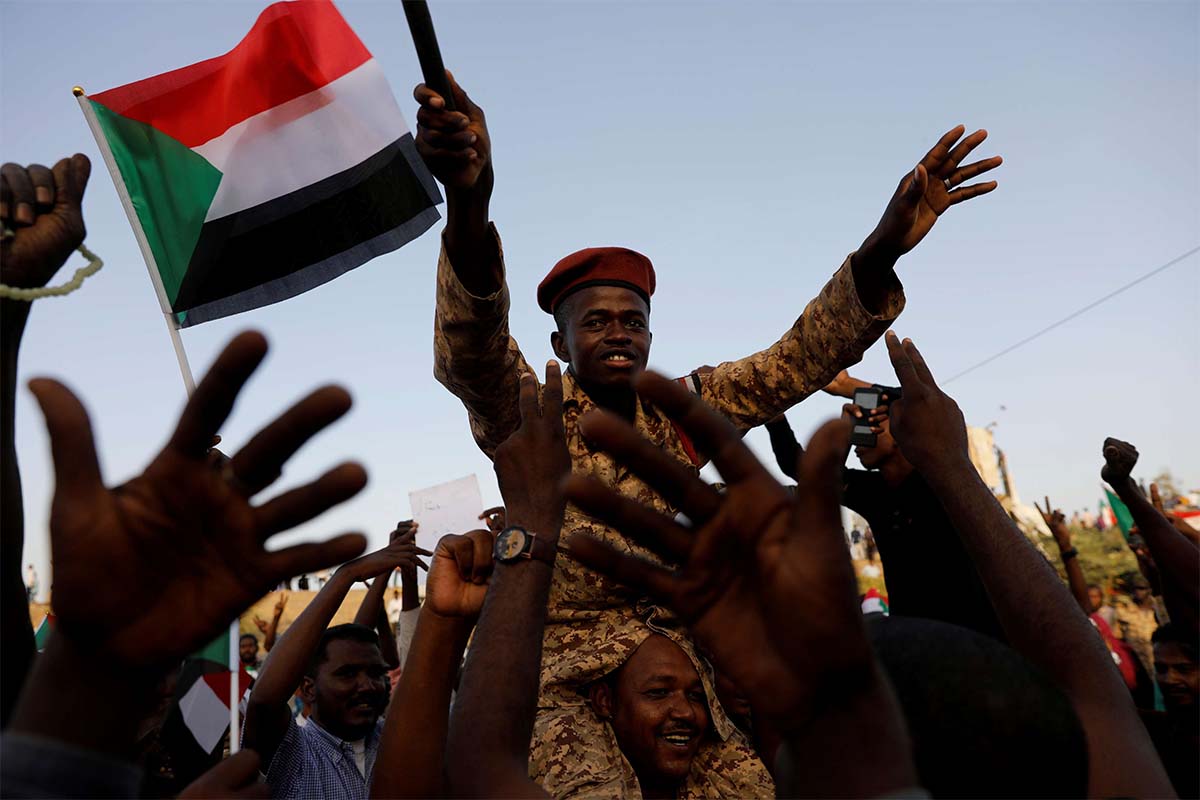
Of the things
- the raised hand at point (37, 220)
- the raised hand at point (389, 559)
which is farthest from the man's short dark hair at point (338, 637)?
the raised hand at point (37, 220)

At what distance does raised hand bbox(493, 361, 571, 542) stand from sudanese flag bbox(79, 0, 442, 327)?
2439 mm

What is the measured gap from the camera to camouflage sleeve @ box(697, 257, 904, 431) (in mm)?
3539

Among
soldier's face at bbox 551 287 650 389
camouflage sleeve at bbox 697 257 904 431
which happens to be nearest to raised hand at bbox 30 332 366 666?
soldier's face at bbox 551 287 650 389

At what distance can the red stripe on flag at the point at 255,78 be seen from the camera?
459 cm

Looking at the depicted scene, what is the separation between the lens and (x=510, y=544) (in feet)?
6.43

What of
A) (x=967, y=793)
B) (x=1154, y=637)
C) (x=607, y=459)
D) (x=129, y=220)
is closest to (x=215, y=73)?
(x=129, y=220)

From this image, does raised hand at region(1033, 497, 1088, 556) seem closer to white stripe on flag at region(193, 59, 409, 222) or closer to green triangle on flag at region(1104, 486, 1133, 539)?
green triangle on flag at region(1104, 486, 1133, 539)

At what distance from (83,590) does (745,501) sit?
0.90 meters

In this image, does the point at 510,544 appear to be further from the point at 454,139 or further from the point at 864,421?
the point at 864,421

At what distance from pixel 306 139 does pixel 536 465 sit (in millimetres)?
3070

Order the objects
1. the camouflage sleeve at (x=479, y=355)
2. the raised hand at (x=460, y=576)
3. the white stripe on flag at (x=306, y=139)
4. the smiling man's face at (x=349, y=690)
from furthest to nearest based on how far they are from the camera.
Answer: the smiling man's face at (x=349, y=690)
the white stripe on flag at (x=306, y=139)
the camouflage sleeve at (x=479, y=355)
the raised hand at (x=460, y=576)

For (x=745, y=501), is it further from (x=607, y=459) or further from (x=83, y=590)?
→ (x=607, y=459)

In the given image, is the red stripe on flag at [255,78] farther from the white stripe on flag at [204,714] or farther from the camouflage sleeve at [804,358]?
the white stripe on flag at [204,714]

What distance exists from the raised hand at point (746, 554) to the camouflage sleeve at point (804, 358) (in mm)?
2356
